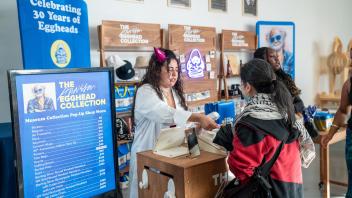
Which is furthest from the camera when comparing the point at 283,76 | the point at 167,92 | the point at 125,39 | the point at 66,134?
the point at 125,39

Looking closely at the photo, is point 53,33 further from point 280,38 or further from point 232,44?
point 280,38

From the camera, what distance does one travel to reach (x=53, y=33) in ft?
6.97

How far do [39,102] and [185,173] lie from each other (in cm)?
68

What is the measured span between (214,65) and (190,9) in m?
0.70

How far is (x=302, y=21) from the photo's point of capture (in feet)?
17.2

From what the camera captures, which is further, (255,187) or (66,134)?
(66,134)

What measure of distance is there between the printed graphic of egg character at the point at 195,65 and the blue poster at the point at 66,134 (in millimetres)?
2010

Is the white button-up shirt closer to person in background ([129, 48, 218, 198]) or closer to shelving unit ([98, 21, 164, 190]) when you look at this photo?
person in background ([129, 48, 218, 198])

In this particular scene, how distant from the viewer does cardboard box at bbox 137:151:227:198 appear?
1.26 meters

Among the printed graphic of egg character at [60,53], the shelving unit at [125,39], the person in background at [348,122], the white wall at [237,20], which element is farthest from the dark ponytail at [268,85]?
the white wall at [237,20]

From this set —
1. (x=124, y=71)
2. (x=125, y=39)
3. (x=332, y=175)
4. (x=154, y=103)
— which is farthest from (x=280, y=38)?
(x=154, y=103)

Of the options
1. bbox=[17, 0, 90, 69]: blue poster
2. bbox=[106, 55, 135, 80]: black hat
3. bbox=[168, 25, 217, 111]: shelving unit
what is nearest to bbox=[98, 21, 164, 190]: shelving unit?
bbox=[106, 55, 135, 80]: black hat

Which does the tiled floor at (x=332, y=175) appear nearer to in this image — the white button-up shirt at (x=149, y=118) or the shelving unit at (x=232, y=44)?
the white button-up shirt at (x=149, y=118)

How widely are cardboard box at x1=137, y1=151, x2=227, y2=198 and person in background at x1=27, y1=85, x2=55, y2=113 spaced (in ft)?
1.51
